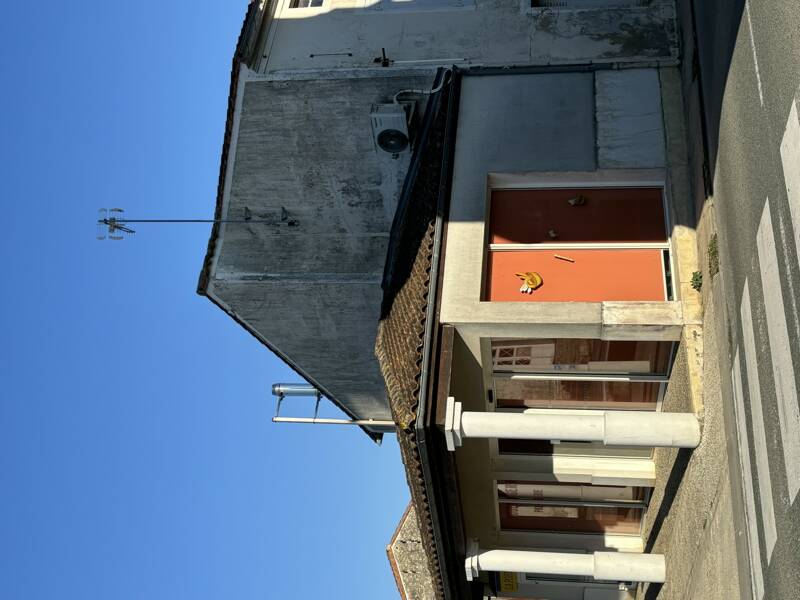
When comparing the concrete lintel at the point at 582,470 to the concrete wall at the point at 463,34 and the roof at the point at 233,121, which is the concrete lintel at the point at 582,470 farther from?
the concrete wall at the point at 463,34

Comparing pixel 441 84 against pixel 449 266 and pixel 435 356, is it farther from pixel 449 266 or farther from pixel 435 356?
pixel 435 356

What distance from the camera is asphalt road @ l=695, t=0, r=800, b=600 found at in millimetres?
7352

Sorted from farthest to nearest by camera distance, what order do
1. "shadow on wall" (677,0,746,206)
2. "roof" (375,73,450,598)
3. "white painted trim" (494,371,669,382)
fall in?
"white painted trim" (494,371,669,382), "roof" (375,73,450,598), "shadow on wall" (677,0,746,206)

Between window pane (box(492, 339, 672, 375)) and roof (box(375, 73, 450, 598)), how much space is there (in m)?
1.56

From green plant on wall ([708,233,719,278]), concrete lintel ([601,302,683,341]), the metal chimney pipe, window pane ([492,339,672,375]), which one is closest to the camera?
green plant on wall ([708,233,719,278])

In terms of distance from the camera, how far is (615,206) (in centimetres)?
1246

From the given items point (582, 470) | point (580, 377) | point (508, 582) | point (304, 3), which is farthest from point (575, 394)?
point (304, 3)

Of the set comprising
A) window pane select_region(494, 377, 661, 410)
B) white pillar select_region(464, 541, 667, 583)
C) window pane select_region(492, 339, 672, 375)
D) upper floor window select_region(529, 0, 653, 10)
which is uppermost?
upper floor window select_region(529, 0, 653, 10)

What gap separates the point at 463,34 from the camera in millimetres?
14961

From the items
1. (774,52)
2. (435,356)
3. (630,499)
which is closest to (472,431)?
(435,356)

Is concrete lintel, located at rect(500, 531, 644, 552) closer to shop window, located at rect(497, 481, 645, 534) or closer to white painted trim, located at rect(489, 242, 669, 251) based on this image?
shop window, located at rect(497, 481, 645, 534)

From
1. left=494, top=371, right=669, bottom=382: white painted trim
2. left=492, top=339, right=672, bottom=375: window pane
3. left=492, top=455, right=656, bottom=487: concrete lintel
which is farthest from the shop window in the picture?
left=492, top=339, right=672, bottom=375: window pane

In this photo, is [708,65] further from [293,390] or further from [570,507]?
[293,390]

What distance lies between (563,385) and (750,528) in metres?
4.70
